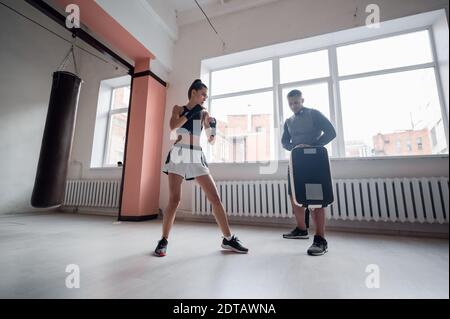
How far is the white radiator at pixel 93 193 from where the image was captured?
4195mm

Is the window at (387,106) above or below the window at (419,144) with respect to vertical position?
above

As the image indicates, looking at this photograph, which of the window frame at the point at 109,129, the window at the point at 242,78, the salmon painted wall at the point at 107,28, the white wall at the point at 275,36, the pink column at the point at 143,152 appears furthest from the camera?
the window frame at the point at 109,129

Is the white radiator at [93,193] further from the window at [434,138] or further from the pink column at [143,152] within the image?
the window at [434,138]

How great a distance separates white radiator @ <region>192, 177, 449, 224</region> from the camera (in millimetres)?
2420

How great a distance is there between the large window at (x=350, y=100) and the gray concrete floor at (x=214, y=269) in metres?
1.49

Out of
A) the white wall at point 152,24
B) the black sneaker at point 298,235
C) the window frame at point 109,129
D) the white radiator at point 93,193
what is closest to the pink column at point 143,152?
the white wall at point 152,24

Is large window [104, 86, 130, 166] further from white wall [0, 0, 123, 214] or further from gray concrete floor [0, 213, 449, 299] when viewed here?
gray concrete floor [0, 213, 449, 299]

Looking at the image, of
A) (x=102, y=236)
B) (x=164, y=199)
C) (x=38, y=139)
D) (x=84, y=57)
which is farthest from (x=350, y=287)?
(x=84, y=57)

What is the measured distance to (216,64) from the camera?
4.12 m

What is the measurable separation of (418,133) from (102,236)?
397 centimetres

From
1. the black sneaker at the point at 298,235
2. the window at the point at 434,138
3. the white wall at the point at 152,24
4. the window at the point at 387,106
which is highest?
the white wall at the point at 152,24

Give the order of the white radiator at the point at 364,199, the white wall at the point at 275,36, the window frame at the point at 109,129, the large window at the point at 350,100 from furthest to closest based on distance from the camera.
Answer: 1. the window frame at the point at 109,129
2. the large window at the point at 350,100
3. the white wall at the point at 275,36
4. the white radiator at the point at 364,199

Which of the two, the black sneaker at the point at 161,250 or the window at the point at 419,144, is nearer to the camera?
the black sneaker at the point at 161,250

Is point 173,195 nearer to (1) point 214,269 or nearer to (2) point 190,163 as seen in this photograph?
(2) point 190,163
